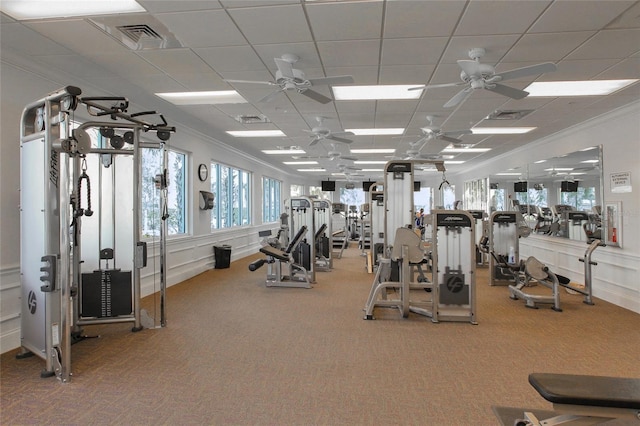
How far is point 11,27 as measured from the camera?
313 centimetres

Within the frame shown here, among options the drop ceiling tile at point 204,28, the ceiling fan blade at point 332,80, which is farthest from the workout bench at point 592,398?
the drop ceiling tile at point 204,28

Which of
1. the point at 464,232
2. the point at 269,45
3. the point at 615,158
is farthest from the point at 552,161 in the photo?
the point at 269,45

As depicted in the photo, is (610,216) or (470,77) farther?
(610,216)

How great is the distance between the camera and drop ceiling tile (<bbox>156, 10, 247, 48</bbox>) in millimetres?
2951

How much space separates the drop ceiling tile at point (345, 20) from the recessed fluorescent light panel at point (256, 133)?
13.9ft

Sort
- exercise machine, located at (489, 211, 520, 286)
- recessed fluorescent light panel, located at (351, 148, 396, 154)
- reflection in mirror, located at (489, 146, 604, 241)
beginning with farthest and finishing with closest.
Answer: recessed fluorescent light panel, located at (351, 148, 396, 154) < exercise machine, located at (489, 211, 520, 286) < reflection in mirror, located at (489, 146, 604, 241)

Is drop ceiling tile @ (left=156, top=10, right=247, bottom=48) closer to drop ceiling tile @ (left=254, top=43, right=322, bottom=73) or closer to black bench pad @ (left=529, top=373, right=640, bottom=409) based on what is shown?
drop ceiling tile @ (left=254, top=43, right=322, bottom=73)

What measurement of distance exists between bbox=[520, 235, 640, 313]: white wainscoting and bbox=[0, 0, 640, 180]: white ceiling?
2264 mm

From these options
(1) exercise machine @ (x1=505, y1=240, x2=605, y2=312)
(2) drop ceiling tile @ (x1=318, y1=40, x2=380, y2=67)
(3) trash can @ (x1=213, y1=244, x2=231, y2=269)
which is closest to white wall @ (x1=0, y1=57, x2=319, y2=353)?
(3) trash can @ (x1=213, y1=244, x2=231, y2=269)

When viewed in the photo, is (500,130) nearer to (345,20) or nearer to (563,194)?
(563,194)

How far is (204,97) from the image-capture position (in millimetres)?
5305

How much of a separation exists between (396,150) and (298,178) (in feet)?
27.4

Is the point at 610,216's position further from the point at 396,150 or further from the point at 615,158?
the point at 396,150

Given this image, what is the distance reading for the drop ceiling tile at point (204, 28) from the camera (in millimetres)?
2951
